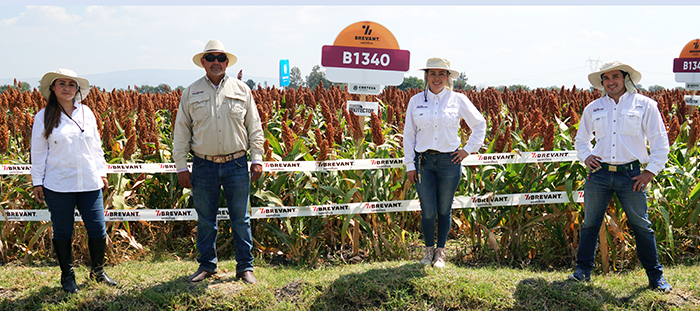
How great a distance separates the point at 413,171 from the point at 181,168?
1.69m

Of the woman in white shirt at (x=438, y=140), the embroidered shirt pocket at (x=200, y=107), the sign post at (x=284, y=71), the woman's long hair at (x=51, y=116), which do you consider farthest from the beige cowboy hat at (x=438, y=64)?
the sign post at (x=284, y=71)

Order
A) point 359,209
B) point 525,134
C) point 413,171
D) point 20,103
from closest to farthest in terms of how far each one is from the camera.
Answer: point 413,171
point 359,209
point 525,134
point 20,103

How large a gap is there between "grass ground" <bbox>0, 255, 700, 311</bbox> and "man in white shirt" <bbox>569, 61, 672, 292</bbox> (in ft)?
1.00

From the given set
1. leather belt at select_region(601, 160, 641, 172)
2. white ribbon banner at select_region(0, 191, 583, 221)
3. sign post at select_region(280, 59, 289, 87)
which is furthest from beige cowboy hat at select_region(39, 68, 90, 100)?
sign post at select_region(280, 59, 289, 87)

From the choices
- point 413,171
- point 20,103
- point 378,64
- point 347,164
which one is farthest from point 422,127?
point 20,103

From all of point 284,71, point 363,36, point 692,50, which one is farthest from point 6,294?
point 284,71

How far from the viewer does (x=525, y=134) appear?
4.30 meters

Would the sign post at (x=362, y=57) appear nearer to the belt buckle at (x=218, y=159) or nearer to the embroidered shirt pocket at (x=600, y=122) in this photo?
the belt buckle at (x=218, y=159)

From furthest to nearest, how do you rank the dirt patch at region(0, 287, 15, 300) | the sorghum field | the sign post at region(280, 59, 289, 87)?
the sign post at region(280, 59, 289, 87), the sorghum field, the dirt patch at region(0, 287, 15, 300)

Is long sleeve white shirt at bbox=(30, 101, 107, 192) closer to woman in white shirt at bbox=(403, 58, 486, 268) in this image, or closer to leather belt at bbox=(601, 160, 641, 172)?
woman in white shirt at bbox=(403, 58, 486, 268)

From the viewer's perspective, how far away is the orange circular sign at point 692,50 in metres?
7.07

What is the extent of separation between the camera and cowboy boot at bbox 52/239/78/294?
3289mm

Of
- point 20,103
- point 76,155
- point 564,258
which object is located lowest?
point 564,258

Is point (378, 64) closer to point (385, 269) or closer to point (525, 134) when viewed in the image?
point (525, 134)
